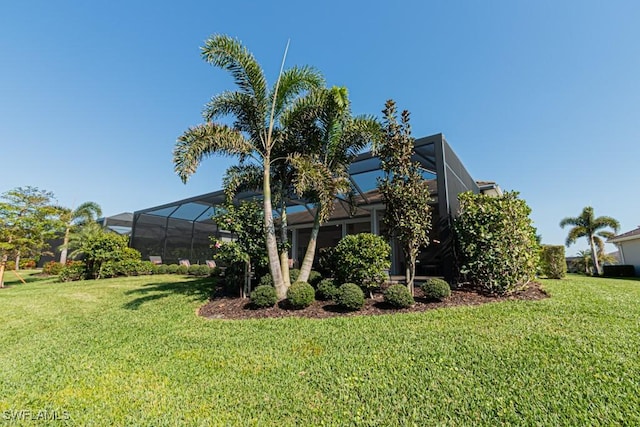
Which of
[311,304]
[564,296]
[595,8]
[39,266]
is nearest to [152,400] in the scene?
[311,304]

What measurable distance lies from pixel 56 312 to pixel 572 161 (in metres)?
17.8

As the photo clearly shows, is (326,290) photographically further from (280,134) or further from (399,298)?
(280,134)

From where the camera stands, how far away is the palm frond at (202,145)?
6180mm

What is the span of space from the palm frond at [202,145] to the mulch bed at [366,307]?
3.28 meters

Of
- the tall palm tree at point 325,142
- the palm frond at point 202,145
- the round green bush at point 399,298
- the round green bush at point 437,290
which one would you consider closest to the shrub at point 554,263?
the round green bush at point 437,290

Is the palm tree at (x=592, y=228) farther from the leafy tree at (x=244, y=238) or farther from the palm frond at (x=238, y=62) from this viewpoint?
the palm frond at (x=238, y=62)

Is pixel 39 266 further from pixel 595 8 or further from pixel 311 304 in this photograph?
pixel 595 8

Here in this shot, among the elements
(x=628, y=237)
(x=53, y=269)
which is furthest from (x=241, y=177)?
(x=628, y=237)

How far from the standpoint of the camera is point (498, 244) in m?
5.96

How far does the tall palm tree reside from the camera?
642 centimetres

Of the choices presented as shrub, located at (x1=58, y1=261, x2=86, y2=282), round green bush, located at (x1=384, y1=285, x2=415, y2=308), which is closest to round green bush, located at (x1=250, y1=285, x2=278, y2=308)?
round green bush, located at (x1=384, y1=285, x2=415, y2=308)

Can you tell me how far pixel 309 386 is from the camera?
9.37ft

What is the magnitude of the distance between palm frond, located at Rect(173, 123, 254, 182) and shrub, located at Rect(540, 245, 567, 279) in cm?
1181

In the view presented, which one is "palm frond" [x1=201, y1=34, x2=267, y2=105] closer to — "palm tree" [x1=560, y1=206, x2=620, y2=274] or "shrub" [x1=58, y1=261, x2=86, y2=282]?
A: "shrub" [x1=58, y1=261, x2=86, y2=282]
